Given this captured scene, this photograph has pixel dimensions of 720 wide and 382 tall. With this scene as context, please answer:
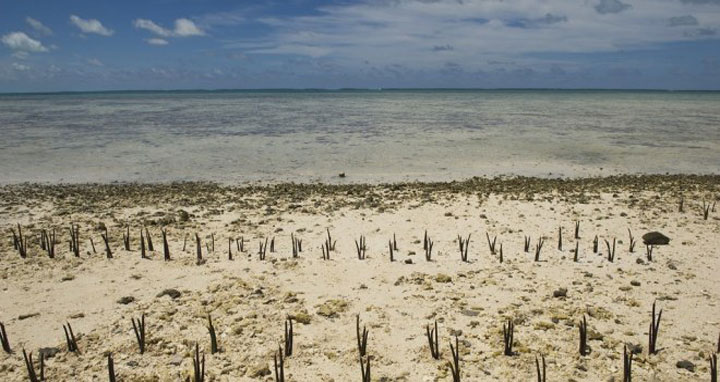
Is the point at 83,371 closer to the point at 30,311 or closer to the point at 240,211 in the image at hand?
the point at 30,311

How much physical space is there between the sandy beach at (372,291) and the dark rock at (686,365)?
0.02 m

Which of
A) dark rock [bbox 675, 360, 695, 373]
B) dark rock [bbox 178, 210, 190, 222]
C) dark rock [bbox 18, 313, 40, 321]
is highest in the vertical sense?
dark rock [bbox 178, 210, 190, 222]

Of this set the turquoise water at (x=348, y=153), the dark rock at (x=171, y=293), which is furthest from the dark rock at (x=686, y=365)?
the turquoise water at (x=348, y=153)

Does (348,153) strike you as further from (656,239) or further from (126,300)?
(126,300)

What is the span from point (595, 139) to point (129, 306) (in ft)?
80.4

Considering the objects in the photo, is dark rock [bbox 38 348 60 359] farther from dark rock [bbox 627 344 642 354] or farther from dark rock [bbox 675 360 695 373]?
dark rock [bbox 675 360 695 373]

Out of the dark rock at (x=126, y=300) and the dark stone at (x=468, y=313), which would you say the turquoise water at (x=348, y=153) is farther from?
the dark stone at (x=468, y=313)

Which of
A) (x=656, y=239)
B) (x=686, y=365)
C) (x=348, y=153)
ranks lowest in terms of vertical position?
(x=686, y=365)

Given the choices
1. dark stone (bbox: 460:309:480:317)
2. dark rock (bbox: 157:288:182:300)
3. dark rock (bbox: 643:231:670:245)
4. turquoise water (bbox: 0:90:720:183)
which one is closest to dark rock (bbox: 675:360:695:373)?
dark stone (bbox: 460:309:480:317)

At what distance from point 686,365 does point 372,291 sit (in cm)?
334

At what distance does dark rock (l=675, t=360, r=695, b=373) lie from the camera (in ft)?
14.3

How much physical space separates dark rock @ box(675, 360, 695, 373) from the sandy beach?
0.02 meters

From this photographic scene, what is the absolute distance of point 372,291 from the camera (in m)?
6.16

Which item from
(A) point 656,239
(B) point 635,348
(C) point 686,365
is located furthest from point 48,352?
(A) point 656,239
